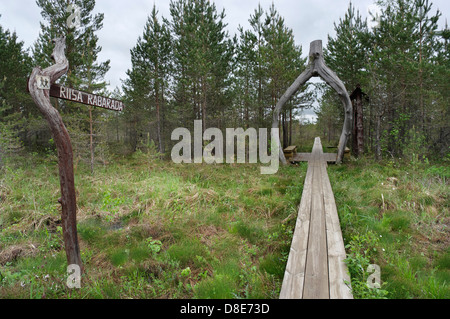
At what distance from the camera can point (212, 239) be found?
371 cm

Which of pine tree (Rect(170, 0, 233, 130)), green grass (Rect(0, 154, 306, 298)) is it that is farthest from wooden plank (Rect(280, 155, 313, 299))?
pine tree (Rect(170, 0, 233, 130))

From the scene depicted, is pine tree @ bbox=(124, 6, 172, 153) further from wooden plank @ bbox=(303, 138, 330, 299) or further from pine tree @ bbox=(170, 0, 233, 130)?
wooden plank @ bbox=(303, 138, 330, 299)

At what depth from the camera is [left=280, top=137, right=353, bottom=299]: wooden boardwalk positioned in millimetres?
2139

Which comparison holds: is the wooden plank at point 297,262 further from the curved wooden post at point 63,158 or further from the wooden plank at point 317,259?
the curved wooden post at point 63,158

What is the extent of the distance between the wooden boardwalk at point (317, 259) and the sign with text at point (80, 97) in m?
3.29

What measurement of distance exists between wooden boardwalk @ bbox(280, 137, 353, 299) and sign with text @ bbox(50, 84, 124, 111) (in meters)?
3.29

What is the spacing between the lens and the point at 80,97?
309 centimetres

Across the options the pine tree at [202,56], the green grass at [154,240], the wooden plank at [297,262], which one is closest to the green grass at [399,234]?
the wooden plank at [297,262]

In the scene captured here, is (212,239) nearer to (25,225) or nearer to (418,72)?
(25,225)

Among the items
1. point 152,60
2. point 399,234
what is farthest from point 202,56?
point 399,234

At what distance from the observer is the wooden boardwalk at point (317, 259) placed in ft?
7.02

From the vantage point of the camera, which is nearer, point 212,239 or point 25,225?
point 212,239

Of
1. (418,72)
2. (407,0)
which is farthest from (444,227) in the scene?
(407,0)
